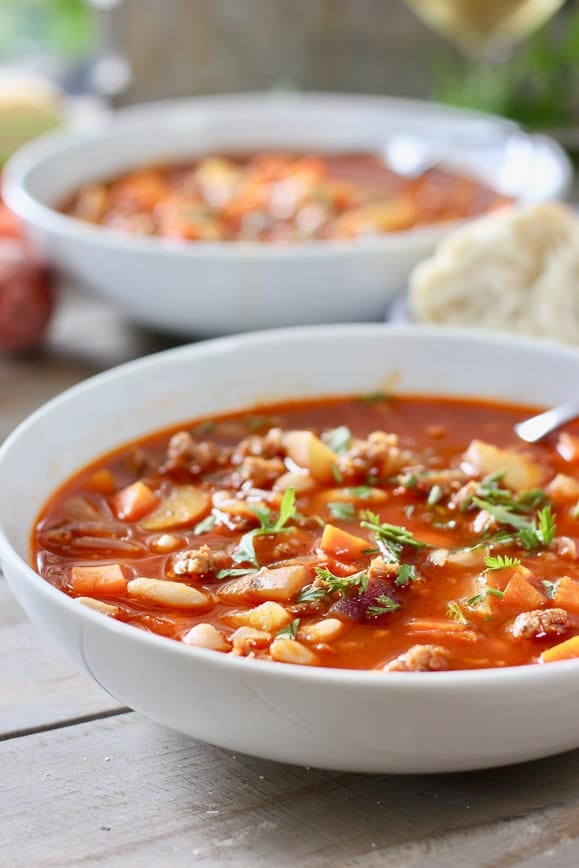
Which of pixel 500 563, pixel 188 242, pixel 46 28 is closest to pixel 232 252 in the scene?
pixel 188 242

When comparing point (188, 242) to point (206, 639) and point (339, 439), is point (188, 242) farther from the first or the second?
point (206, 639)

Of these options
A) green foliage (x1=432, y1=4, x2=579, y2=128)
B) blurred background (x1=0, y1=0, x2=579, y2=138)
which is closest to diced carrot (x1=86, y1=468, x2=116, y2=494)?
blurred background (x1=0, y1=0, x2=579, y2=138)

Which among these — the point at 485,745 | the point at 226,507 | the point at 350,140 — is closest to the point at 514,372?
the point at 226,507

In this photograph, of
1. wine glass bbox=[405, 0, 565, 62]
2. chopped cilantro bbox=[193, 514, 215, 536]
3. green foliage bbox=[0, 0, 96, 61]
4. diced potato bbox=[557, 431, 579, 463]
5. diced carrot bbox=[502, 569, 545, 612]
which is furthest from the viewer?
green foliage bbox=[0, 0, 96, 61]

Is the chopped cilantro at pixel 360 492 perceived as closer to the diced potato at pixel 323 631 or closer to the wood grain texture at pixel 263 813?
the diced potato at pixel 323 631

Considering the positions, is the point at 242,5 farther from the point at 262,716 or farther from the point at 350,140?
→ the point at 262,716

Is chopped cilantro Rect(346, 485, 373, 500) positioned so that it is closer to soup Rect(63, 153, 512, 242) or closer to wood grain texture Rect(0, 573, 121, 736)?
wood grain texture Rect(0, 573, 121, 736)
